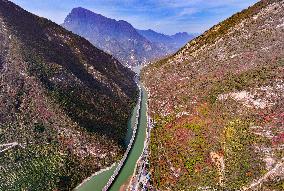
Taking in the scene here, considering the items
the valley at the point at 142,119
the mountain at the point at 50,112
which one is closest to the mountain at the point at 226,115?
the valley at the point at 142,119

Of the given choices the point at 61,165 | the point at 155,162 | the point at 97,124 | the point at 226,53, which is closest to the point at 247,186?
the point at 155,162

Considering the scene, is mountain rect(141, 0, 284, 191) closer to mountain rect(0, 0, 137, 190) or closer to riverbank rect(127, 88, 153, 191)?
riverbank rect(127, 88, 153, 191)

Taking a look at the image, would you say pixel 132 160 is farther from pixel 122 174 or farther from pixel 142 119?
pixel 142 119

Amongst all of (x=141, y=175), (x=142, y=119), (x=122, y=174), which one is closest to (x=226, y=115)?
(x=141, y=175)

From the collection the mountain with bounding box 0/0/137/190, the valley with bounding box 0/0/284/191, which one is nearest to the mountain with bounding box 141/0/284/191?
the valley with bounding box 0/0/284/191

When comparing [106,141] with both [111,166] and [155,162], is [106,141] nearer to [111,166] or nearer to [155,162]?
[111,166]
